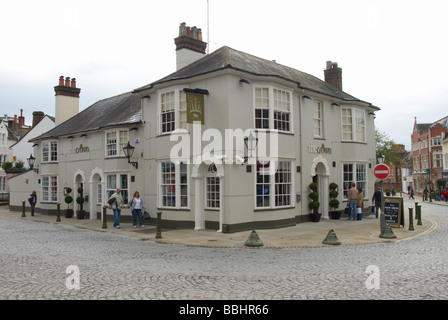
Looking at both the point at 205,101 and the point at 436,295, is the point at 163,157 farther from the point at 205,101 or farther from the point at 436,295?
the point at 436,295

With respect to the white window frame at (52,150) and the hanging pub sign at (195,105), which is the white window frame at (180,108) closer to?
the hanging pub sign at (195,105)

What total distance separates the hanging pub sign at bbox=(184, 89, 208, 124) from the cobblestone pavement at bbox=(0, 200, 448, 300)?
5157 millimetres

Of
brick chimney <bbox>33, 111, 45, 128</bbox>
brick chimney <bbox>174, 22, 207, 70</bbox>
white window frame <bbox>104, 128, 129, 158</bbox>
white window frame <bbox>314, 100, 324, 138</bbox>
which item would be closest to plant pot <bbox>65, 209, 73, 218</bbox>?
white window frame <bbox>104, 128, 129, 158</bbox>

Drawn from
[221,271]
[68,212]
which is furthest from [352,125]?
[68,212]

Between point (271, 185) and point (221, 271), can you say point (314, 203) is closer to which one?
point (271, 185)

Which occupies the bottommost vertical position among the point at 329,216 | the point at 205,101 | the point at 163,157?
the point at 329,216

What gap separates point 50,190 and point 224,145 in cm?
1590

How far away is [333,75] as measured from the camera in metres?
24.1

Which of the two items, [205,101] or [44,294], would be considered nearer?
[44,294]

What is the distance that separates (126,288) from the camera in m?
6.99

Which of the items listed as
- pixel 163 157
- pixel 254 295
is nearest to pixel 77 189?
pixel 163 157

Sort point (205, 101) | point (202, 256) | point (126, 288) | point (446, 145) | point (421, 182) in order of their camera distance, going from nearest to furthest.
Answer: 1. point (126, 288)
2. point (202, 256)
3. point (205, 101)
4. point (446, 145)
5. point (421, 182)

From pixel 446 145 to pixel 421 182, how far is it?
15526 millimetres

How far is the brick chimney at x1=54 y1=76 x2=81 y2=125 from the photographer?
2822cm
